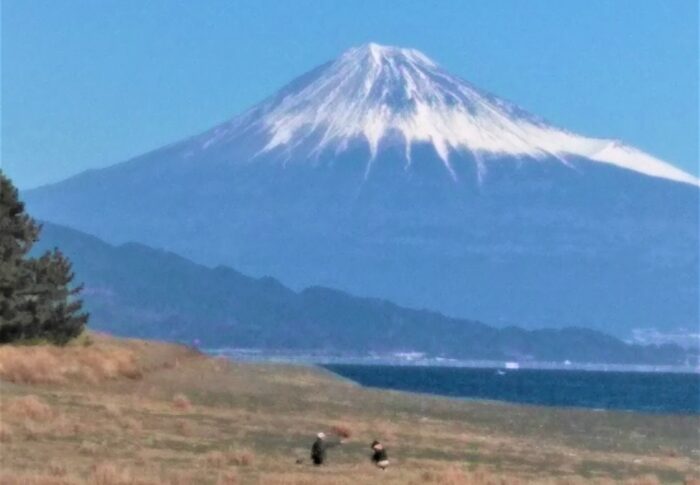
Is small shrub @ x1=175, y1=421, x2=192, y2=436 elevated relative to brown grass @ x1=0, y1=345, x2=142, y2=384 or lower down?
lower down

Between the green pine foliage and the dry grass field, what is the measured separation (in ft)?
3.78

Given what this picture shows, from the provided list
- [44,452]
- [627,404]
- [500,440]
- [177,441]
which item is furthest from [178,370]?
[627,404]

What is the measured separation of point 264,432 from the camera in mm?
33562

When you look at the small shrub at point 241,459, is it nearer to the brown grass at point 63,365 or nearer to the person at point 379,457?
the person at point 379,457

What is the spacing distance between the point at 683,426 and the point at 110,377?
1685 cm

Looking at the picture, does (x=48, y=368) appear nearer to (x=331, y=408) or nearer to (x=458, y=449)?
(x=331, y=408)

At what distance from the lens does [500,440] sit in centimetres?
3700

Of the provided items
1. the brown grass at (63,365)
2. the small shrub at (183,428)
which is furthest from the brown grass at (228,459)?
the brown grass at (63,365)

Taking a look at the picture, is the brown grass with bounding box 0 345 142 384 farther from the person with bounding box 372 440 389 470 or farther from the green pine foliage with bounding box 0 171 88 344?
the person with bounding box 372 440 389 470

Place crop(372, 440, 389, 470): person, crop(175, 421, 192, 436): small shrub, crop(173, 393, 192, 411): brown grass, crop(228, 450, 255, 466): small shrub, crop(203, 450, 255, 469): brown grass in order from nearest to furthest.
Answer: crop(203, 450, 255, 469): brown grass → crop(228, 450, 255, 466): small shrub → crop(372, 440, 389, 470): person → crop(175, 421, 192, 436): small shrub → crop(173, 393, 192, 411): brown grass

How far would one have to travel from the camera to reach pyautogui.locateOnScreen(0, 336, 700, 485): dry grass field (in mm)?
25828

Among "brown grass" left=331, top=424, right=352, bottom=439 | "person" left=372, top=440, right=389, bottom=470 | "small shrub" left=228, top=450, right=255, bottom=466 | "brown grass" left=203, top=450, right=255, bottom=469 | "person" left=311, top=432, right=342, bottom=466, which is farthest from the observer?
"brown grass" left=331, top=424, right=352, bottom=439

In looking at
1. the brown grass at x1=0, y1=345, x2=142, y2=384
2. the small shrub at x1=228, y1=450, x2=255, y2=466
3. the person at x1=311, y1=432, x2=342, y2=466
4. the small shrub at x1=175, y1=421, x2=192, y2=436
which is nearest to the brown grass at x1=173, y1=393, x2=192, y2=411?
the brown grass at x1=0, y1=345, x2=142, y2=384

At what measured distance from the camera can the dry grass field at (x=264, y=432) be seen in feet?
84.7
